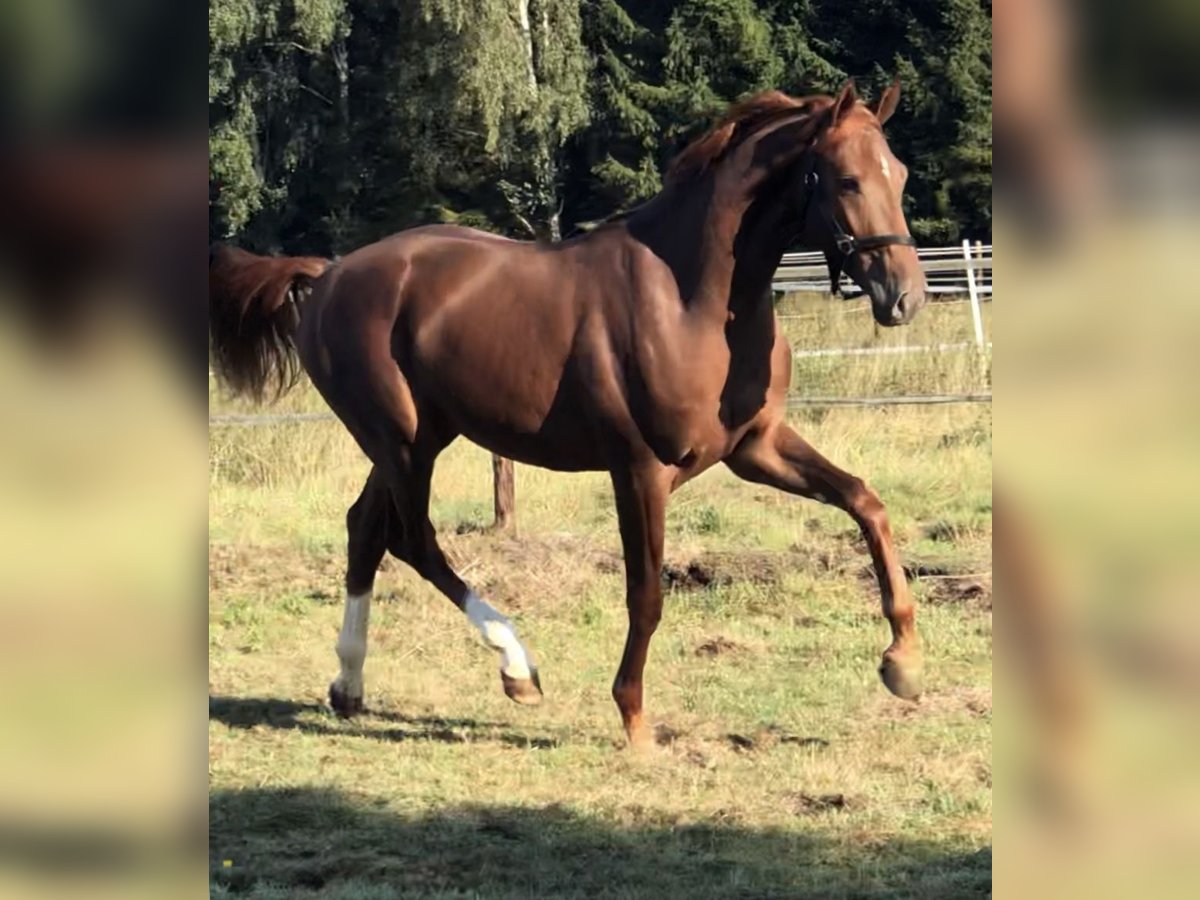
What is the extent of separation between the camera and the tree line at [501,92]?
25.7m

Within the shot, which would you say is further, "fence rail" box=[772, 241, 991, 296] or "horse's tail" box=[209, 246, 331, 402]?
"fence rail" box=[772, 241, 991, 296]

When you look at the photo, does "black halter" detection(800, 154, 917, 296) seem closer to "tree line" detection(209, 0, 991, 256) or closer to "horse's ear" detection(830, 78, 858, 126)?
"horse's ear" detection(830, 78, 858, 126)

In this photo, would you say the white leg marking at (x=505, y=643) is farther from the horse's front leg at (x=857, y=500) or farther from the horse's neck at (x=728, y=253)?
the horse's neck at (x=728, y=253)

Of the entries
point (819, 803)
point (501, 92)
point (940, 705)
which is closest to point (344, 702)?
point (819, 803)

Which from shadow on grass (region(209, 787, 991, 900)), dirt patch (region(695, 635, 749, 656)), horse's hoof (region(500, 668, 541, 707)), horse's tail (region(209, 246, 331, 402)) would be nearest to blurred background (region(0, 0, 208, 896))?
shadow on grass (region(209, 787, 991, 900))

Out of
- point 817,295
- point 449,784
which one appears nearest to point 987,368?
point 817,295

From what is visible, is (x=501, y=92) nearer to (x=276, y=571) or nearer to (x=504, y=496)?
(x=504, y=496)

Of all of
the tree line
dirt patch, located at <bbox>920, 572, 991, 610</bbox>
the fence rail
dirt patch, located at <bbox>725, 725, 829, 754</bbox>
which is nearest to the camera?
dirt patch, located at <bbox>725, 725, 829, 754</bbox>

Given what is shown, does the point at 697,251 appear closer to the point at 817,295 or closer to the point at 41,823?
the point at 41,823

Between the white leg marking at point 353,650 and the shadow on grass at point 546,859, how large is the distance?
112 centimetres

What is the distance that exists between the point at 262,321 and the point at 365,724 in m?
1.78

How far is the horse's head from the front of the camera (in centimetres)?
406

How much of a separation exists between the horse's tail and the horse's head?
2391 mm

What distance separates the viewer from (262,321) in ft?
19.1
